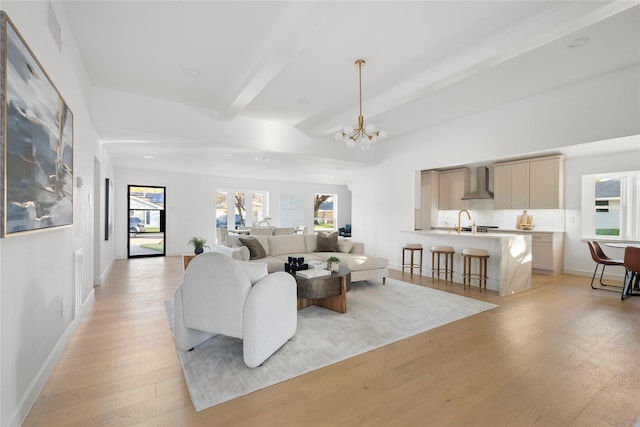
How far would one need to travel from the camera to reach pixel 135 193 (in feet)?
27.8

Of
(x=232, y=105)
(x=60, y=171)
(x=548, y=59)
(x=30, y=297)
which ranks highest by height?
(x=548, y=59)

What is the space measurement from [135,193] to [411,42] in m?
8.34

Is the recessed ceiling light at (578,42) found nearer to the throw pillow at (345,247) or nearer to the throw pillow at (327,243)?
the throw pillow at (345,247)

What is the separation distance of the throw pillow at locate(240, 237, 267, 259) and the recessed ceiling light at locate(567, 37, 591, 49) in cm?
486

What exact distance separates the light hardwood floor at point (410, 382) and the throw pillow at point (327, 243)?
9.16 feet

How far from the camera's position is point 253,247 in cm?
507

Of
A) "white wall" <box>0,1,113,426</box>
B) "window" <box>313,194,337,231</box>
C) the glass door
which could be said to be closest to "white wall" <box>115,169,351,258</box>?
the glass door

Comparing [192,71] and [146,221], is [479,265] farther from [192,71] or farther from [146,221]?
[146,221]

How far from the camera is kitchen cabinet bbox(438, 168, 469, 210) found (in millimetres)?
7344

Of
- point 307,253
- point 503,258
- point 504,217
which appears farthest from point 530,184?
point 307,253

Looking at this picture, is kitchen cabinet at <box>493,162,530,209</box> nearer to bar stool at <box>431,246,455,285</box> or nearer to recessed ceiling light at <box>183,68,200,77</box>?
bar stool at <box>431,246,455,285</box>

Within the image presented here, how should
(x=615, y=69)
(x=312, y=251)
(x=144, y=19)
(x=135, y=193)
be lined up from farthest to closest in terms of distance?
(x=135, y=193) → (x=312, y=251) → (x=615, y=69) → (x=144, y=19)

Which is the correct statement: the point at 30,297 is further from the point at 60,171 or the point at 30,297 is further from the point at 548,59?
the point at 548,59

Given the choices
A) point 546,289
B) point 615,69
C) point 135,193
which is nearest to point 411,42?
point 615,69
